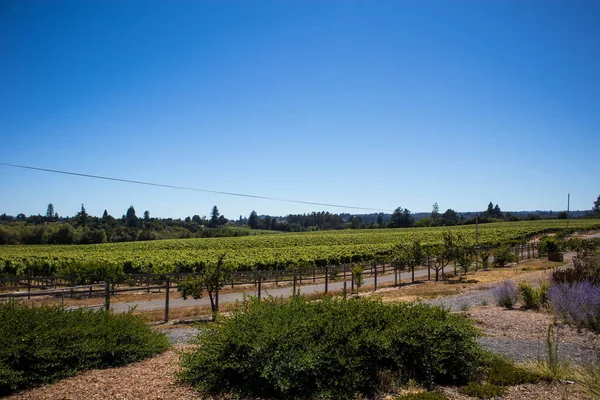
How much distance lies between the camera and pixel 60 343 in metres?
7.07

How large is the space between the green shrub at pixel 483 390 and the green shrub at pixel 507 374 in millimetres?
312

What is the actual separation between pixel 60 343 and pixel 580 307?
12515 mm

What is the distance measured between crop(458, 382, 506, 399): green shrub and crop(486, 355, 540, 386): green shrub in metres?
0.31

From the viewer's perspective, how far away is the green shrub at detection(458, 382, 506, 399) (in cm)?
632

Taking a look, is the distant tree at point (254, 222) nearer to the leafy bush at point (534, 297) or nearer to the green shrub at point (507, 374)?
the leafy bush at point (534, 297)

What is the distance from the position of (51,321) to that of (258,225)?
172 metres

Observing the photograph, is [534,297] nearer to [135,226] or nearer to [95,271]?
[95,271]

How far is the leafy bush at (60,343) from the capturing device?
6.41 m

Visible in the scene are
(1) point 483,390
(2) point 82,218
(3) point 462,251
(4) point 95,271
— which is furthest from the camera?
(2) point 82,218

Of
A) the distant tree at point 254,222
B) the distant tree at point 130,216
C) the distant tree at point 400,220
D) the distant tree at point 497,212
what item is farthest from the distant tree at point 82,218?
the distant tree at point 497,212

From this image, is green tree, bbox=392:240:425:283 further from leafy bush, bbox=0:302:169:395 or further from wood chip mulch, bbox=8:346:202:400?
wood chip mulch, bbox=8:346:202:400

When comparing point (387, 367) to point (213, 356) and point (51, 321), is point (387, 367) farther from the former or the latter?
point (51, 321)

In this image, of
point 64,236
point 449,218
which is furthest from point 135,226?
point 449,218

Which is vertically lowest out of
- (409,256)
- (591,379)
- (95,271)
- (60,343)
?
(95,271)
